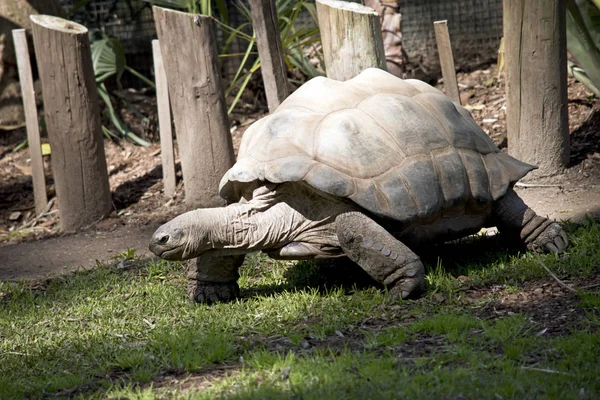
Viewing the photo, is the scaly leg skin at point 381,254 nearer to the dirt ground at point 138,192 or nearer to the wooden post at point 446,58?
the dirt ground at point 138,192

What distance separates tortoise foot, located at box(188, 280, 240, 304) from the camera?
4.92 meters

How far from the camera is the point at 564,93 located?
21.7ft

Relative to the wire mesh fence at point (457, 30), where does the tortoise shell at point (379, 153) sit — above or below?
below

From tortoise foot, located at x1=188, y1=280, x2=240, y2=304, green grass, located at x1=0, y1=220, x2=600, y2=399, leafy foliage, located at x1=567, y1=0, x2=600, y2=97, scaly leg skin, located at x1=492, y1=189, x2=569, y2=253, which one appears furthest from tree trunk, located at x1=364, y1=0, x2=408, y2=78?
tortoise foot, located at x1=188, y1=280, x2=240, y2=304

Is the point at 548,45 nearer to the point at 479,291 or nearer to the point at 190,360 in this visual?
the point at 479,291

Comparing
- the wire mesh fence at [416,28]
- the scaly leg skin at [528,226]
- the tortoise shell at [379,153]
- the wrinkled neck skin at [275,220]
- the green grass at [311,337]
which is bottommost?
the green grass at [311,337]

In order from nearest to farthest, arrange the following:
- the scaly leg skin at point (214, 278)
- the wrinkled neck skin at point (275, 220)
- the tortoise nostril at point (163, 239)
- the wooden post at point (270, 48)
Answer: the tortoise nostril at point (163, 239) → the wrinkled neck skin at point (275, 220) → the scaly leg skin at point (214, 278) → the wooden post at point (270, 48)

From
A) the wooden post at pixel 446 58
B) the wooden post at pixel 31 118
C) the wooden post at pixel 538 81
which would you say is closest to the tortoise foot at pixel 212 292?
the wooden post at pixel 538 81

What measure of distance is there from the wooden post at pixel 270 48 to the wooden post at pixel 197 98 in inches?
26.6

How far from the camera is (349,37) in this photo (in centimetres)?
595

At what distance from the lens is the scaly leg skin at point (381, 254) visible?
14.7 feet

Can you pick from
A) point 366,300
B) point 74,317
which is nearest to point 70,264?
point 74,317

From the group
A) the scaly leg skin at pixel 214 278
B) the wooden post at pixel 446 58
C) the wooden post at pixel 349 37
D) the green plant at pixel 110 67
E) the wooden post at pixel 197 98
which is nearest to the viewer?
the scaly leg skin at pixel 214 278

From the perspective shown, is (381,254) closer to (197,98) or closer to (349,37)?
(349,37)
